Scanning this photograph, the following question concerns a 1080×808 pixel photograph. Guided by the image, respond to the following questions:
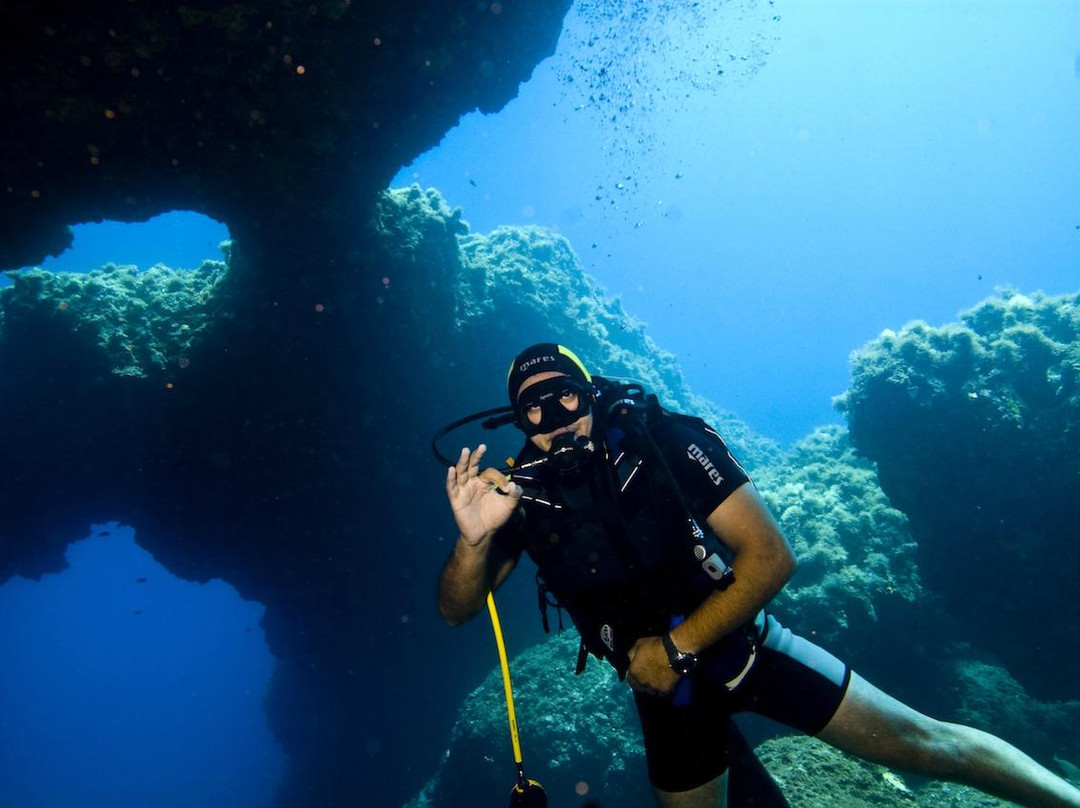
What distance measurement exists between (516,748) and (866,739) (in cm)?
218

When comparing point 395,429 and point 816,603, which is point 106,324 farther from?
point 816,603

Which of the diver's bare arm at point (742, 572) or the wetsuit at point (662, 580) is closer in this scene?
the diver's bare arm at point (742, 572)

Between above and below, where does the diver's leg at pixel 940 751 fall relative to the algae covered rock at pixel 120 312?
below

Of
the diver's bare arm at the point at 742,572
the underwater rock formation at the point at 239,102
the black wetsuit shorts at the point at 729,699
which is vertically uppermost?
the underwater rock formation at the point at 239,102

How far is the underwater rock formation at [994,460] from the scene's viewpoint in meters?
10.2

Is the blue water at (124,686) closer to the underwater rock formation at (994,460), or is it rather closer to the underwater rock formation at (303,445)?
the underwater rock formation at (303,445)

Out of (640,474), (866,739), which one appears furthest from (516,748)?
(866,739)

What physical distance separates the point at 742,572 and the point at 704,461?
1.91ft

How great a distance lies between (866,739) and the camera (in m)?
3.10

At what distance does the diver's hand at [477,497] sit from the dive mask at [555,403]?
0.44 meters

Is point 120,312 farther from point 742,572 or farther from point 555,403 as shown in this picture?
point 742,572

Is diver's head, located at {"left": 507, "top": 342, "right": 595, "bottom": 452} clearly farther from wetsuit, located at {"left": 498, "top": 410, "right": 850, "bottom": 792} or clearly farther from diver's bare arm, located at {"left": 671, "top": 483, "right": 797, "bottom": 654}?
diver's bare arm, located at {"left": 671, "top": 483, "right": 797, "bottom": 654}

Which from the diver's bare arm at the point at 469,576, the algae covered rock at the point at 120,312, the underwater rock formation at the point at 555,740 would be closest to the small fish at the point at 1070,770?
the underwater rock formation at the point at 555,740

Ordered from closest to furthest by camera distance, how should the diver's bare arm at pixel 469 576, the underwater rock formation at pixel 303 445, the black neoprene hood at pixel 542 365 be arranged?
the diver's bare arm at pixel 469 576
the black neoprene hood at pixel 542 365
the underwater rock formation at pixel 303 445
